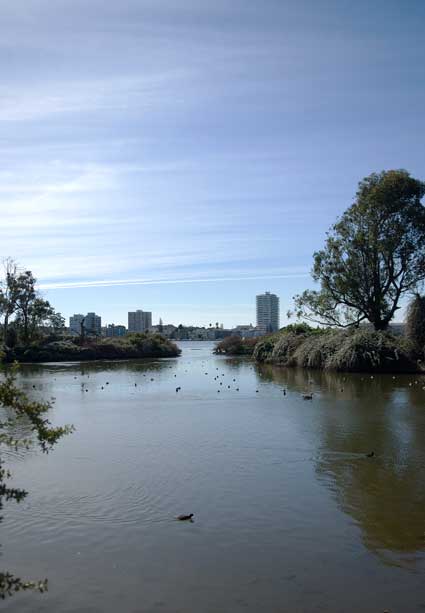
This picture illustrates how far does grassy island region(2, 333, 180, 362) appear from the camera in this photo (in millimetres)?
56866

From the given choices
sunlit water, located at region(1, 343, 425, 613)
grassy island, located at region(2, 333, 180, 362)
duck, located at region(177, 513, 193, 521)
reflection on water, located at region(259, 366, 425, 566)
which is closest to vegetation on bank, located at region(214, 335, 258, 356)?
grassy island, located at region(2, 333, 180, 362)

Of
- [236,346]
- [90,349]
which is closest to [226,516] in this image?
[90,349]

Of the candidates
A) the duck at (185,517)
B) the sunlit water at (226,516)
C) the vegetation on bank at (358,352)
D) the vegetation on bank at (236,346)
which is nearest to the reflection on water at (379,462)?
the sunlit water at (226,516)

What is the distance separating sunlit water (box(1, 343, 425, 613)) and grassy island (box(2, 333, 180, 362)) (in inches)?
1541

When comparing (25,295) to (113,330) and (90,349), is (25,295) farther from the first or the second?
(113,330)

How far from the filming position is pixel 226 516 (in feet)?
31.9

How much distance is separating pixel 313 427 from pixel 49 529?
1029 centimetres

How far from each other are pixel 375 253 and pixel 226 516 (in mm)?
32176

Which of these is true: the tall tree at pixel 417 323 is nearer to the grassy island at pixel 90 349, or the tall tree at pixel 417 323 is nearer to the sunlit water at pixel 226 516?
the sunlit water at pixel 226 516

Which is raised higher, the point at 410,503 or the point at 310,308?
the point at 310,308

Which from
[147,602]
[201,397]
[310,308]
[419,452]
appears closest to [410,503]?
[419,452]

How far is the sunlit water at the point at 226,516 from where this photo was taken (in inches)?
281

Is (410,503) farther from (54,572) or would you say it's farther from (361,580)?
(54,572)

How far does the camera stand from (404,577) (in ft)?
24.4
